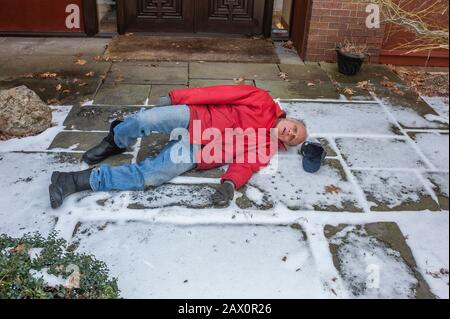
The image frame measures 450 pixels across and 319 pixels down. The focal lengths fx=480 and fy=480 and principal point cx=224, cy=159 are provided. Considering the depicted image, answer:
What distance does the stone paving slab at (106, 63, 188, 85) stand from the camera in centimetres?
566

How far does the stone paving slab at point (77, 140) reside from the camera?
13.8ft

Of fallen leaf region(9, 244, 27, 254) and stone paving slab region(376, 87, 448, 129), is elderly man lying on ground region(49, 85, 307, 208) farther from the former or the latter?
stone paving slab region(376, 87, 448, 129)

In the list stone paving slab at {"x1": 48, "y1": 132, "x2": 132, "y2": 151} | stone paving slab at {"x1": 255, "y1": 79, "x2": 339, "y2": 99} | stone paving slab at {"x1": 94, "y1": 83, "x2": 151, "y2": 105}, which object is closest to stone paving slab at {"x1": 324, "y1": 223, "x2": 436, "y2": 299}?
stone paving slab at {"x1": 48, "y1": 132, "x2": 132, "y2": 151}

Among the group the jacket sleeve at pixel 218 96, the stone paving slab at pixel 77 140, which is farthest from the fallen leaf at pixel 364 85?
the stone paving slab at pixel 77 140

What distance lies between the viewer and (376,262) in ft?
10.3

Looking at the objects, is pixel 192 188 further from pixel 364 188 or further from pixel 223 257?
pixel 364 188

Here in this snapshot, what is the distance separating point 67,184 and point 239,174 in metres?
1.27

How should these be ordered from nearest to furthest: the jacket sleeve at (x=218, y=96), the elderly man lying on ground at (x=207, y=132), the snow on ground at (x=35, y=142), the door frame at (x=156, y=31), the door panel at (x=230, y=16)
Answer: the elderly man lying on ground at (x=207, y=132)
the jacket sleeve at (x=218, y=96)
the snow on ground at (x=35, y=142)
the door frame at (x=156, y=31)
the door panel at (x=230, y=16)

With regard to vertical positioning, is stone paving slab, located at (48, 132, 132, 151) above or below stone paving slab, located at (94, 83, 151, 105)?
below

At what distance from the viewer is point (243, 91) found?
385 centimetres

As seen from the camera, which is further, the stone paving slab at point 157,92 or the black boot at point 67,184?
the stone paving slab at point 157,92

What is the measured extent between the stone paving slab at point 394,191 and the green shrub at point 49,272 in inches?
81.8

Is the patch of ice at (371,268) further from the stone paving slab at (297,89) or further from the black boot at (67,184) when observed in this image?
the stone paving slab at (297,89)

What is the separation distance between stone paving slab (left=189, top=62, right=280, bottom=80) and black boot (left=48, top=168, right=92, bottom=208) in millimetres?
2626
